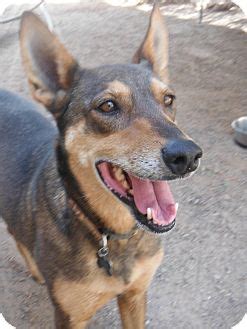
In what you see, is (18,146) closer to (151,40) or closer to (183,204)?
(151,40)

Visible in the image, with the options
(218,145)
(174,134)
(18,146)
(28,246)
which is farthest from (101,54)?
(174,134)

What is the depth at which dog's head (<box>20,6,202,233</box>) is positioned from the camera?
2453 millimetres

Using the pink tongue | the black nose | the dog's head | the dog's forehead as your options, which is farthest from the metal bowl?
the black nose

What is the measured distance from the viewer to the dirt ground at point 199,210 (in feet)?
12.9

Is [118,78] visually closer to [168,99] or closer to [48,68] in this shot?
[168,99]

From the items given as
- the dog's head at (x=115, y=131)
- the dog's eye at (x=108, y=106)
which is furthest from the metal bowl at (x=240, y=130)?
the dog's eye at (x=108, y=106)

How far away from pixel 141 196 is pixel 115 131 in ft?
1.26

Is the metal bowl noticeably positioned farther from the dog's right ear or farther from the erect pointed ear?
the dog's right ear

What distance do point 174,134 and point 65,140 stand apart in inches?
27.0

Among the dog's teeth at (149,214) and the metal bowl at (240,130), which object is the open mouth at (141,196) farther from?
the metal bowl at (240,130)

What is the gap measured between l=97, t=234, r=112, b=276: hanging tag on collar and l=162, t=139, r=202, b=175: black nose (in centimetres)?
77

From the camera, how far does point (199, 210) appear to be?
4840mm

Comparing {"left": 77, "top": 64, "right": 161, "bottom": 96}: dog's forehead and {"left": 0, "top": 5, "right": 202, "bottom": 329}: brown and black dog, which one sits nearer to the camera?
{"left": 0, "top": 5, "right": 202, "bottom": 329}: brown and black dog

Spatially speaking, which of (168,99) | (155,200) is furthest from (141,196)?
(168,99)
